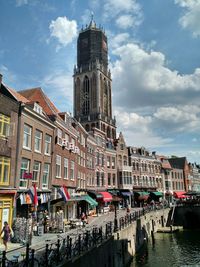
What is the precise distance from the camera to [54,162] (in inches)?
1093

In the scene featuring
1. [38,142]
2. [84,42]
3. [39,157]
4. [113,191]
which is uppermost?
[84,42]

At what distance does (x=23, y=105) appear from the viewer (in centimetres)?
2188

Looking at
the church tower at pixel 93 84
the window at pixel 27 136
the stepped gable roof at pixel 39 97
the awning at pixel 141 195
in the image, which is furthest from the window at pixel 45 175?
the church tower at pixel 93 84

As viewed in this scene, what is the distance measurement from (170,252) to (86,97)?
74.0 meters

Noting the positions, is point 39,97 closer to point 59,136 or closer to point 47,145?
point 59,136

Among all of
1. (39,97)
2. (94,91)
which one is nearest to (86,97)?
(94,91)

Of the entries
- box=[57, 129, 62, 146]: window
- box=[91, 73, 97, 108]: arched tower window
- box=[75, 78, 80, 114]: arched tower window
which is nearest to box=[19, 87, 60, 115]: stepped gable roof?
box=[57, 129, 62, 146]: window

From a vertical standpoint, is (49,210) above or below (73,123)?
below

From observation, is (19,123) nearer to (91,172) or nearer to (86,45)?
(91,172)

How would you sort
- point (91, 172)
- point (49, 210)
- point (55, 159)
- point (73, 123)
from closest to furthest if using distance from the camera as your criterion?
point (49, 210) < point (55, 159) < point (73, 123) < point (91, 172)

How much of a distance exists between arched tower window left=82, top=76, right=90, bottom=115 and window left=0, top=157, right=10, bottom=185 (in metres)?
74.5

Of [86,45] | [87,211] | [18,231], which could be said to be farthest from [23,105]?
[86,45]

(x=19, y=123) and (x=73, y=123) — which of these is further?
(x=73, y=123)

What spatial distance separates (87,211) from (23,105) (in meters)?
22.0
